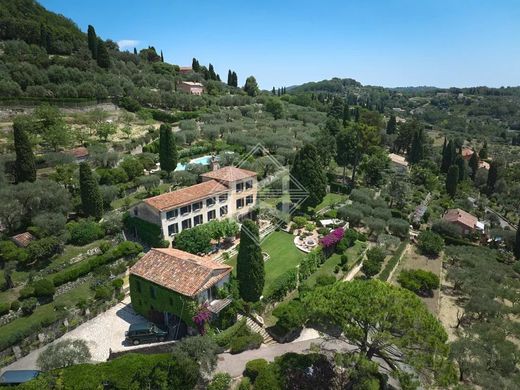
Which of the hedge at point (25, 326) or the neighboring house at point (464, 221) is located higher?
the hedge at point (25, 326)

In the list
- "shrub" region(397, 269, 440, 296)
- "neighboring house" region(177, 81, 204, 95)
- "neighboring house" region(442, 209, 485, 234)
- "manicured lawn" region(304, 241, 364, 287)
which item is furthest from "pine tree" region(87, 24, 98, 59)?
"shrub" region(397, 269, 440, 296)

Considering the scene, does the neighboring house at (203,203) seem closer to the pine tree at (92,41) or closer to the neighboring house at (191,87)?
the neighboring house at (191,87)

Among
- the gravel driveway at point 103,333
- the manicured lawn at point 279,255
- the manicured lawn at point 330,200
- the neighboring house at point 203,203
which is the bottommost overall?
the gravel driveway at point 103,333

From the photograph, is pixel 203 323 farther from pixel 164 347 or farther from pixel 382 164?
pixel 382 164

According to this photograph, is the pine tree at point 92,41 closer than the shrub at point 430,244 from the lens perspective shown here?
No

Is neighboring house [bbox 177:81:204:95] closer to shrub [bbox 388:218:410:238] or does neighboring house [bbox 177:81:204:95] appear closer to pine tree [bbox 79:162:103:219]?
pine tree [bbox 79:162:103:219]

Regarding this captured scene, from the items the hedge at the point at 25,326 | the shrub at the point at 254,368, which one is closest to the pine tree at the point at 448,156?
the shrub at the point at 254,368

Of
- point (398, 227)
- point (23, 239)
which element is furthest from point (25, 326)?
point (398, 227)
